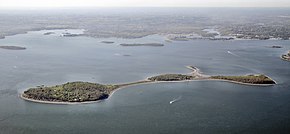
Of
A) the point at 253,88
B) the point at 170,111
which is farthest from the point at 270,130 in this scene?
the point at 253,88

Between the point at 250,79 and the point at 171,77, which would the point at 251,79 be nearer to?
the point at 250,79

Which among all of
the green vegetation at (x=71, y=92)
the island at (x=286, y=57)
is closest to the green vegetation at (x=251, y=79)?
the green vegetation at (x=71, y=92)

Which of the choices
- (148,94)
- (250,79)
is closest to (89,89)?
(148,94)

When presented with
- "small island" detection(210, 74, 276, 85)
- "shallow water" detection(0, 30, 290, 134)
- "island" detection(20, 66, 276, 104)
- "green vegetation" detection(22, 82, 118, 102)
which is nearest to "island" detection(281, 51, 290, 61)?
"shallow water" detection(0, 30, 290, 134)

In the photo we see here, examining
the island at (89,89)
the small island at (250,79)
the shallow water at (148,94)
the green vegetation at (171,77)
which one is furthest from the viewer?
the green vegetation at (171,77)

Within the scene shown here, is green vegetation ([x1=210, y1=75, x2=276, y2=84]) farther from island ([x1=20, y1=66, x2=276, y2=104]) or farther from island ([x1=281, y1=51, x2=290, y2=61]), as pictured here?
island ([x1=281, y1=51, x2=290, y2=61])

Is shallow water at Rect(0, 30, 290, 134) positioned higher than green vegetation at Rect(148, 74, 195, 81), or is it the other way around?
green vegetation at Rect(148, 74, 195, 81)

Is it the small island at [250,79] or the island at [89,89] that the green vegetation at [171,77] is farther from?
the small island at [250,79]
